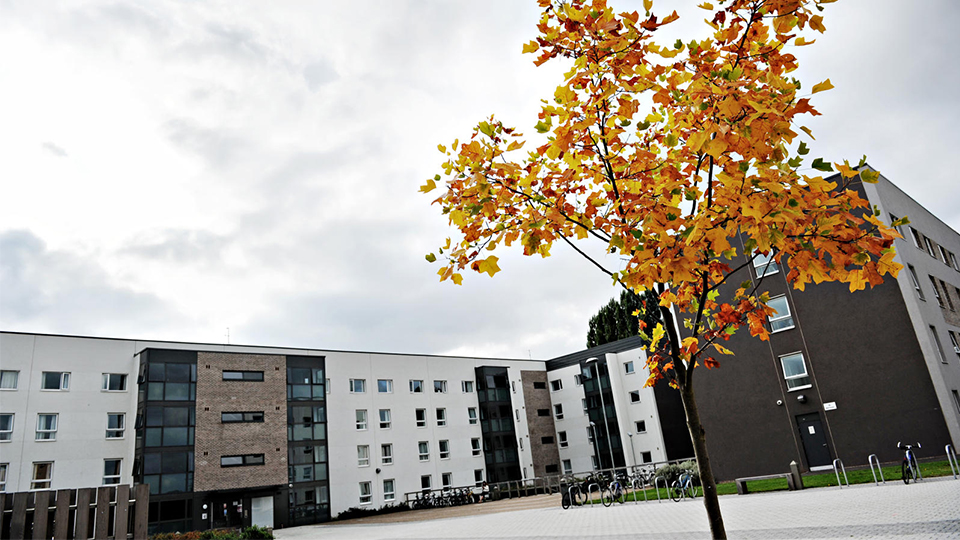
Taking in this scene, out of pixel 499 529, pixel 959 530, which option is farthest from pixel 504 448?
pixel 959 530

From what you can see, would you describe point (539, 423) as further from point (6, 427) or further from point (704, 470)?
point (704, 470)

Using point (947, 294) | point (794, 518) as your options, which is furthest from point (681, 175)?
point (947, 294)

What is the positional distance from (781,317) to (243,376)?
98.1 ft

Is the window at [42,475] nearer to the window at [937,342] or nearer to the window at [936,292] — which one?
the window at [937,342]

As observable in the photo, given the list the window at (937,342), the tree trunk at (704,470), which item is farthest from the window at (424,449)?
the tree trunk at (704,470)

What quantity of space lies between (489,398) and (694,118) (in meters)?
47.4

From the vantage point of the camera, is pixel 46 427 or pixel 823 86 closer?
pixel 823 86

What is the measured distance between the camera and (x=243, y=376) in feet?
122

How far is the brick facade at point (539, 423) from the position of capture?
50.5 meters

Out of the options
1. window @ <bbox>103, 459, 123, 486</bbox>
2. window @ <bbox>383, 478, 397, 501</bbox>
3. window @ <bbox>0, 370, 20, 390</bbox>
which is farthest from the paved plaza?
window @ <bbox>0, 370, 20, 390</bbox>

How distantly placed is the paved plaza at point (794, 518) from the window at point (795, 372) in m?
7.50

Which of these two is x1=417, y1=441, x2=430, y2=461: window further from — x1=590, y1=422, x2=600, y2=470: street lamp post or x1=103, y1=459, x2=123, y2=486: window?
x1=103, y1=459, x2=123, y2=486: window

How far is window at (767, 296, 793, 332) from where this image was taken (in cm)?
2468

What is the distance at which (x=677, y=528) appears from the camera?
11.9 metres
